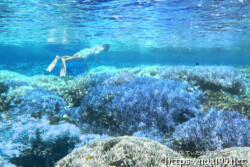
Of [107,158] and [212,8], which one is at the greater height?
[212,8]

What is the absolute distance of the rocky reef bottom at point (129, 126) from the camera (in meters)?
2.47

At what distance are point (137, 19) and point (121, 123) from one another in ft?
52.4

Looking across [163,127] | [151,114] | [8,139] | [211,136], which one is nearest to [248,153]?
[211,136]

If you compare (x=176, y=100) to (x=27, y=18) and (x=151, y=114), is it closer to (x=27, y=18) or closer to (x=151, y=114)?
(x=151, y=114)

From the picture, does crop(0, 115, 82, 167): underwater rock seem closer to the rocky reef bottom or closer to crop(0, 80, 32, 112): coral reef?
the rocky reef bottom

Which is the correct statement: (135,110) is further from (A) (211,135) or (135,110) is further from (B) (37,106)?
(B) (37,106)

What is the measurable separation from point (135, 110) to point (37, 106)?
4.40 meters

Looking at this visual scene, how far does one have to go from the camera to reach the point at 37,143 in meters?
4.35

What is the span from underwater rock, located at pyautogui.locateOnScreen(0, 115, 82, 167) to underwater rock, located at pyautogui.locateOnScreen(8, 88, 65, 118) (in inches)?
55.4

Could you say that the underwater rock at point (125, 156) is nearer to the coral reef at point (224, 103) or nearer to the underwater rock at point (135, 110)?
the underwater rock at point (135, 110)

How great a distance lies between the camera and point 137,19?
17688mm

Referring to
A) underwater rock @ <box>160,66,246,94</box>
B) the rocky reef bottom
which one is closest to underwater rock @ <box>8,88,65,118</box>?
the rocky reef bottom

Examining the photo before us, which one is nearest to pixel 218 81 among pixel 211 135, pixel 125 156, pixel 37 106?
pixel 211 135

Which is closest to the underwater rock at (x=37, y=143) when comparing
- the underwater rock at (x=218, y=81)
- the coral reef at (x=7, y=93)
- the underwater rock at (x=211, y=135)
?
the coral reef at (x=7, y=93)
